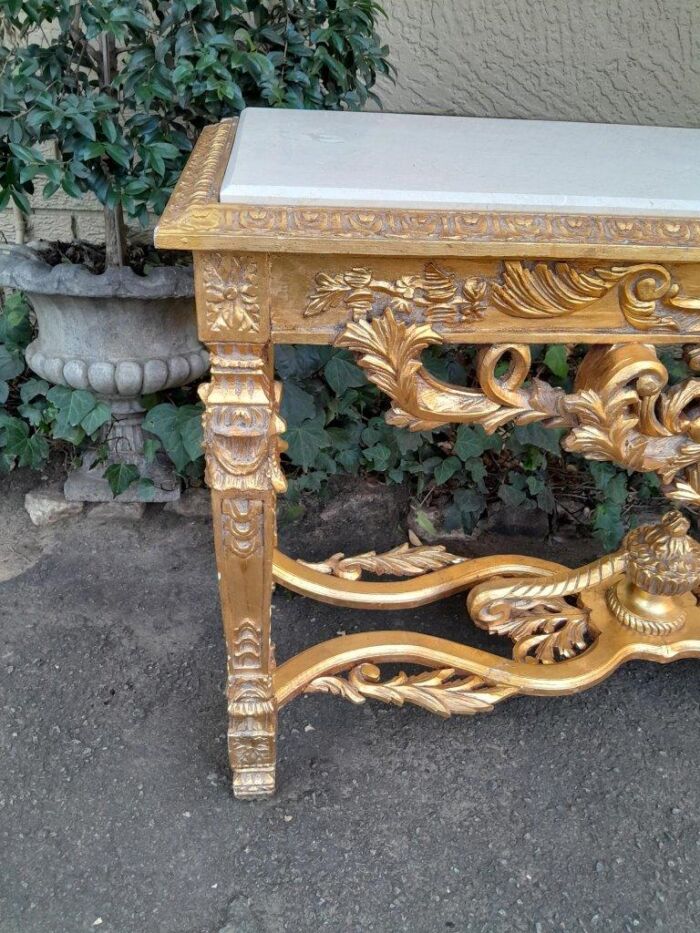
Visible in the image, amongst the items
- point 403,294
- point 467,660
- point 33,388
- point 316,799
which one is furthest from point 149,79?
point 316,799

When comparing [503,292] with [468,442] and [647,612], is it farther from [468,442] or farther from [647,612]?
[468,442]

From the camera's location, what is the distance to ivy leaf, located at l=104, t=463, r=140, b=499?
1.95 metres

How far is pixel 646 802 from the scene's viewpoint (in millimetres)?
1332

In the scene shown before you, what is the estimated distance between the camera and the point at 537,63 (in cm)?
214

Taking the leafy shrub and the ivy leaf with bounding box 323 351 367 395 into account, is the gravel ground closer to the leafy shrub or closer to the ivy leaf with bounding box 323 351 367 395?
the ivy leaf with bounding box 323 351 367 395

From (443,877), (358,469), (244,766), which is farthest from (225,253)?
(358,469)

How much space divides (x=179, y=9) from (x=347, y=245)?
93 centimetres

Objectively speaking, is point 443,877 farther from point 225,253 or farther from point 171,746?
point 225,253

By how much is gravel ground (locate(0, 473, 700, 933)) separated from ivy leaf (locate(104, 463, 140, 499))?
31 cm

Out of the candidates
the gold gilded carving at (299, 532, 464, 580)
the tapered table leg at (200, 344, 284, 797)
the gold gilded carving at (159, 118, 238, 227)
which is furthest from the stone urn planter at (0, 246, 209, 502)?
the tapered table leg at (200, 344, 284, 797)

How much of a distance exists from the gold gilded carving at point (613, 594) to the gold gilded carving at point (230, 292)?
795mm

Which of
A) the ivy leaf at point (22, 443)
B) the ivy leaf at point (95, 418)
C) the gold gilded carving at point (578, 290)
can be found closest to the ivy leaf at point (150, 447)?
the ivy leaf at point (95, 418)

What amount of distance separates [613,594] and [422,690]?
45 cm

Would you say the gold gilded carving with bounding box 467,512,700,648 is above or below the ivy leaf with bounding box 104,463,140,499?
above
